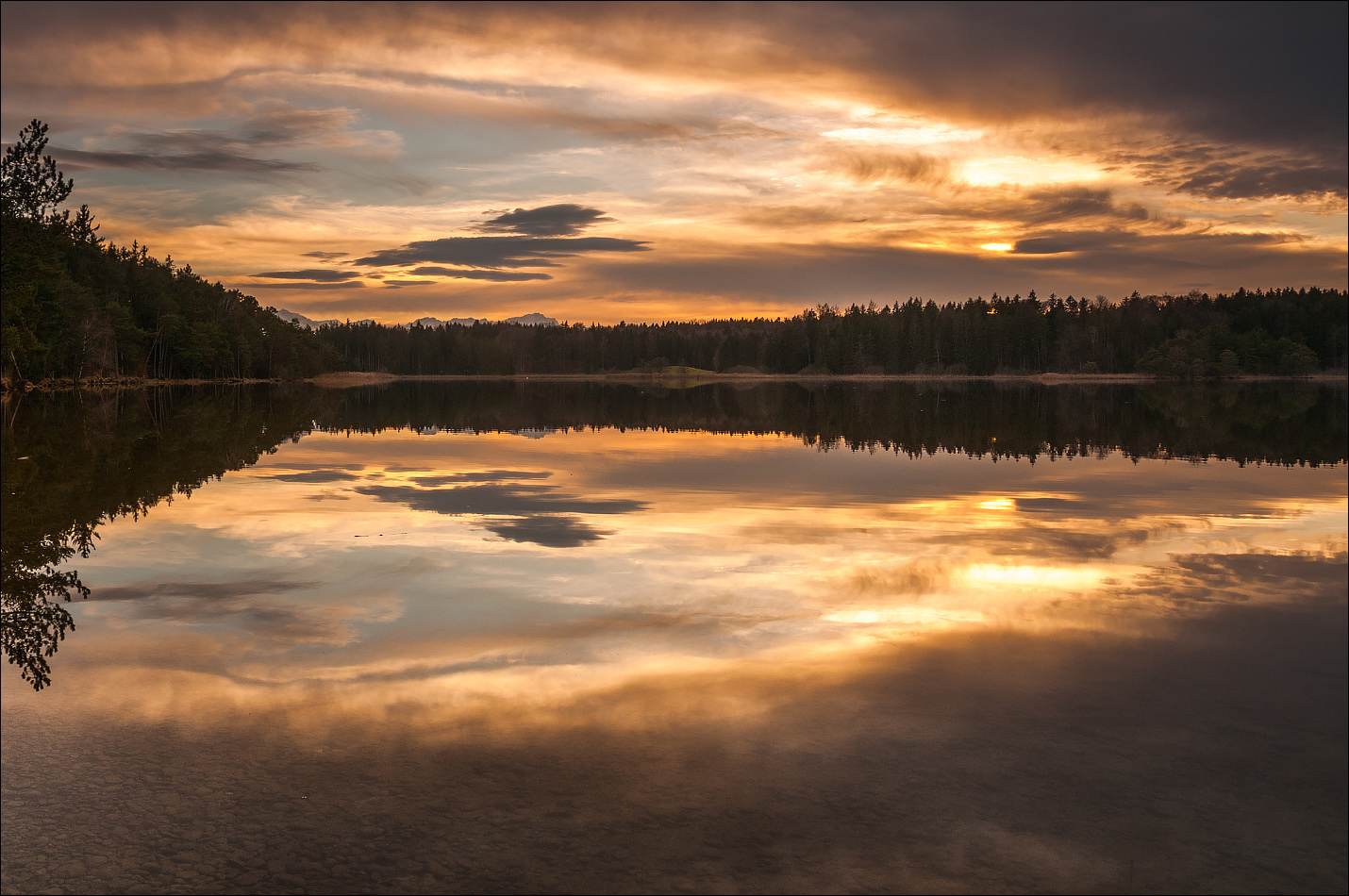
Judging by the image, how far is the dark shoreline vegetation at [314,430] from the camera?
1351 centimetres

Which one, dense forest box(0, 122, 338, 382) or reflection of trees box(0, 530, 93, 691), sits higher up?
dense forest box(0, 122, 338, 382)

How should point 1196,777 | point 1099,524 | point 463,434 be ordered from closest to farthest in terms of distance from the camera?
point 1196,777, point 1099,524, point 463,434

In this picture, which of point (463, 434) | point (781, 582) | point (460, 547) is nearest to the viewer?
point (781, 582)

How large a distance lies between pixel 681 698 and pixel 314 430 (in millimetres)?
38266

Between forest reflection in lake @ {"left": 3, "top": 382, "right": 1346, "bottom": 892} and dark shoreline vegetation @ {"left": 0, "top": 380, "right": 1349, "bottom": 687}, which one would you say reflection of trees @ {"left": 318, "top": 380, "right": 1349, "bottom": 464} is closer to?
dark shoreline vegetation @ {"left": 0, "top": 380, "right": 1349, "bottom": 687}

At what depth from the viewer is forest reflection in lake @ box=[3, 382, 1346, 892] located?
5.37 m

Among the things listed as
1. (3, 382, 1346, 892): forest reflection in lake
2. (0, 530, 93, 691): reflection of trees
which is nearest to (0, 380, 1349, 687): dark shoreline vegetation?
(0, 530, 93, 691): reflection of trees

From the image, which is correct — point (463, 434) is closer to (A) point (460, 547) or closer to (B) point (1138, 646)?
(A) point (460, 547)

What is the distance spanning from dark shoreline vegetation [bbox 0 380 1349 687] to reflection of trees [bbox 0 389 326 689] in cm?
3

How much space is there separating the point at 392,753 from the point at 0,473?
65.8 feet

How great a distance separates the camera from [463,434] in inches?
1556

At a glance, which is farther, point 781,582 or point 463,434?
point 463,434

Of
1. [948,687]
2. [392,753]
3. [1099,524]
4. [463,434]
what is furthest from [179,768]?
[463,434]

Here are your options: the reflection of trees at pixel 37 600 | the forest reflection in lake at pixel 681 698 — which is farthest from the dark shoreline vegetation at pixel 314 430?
the forest reflection in lake at pixel 681 698
